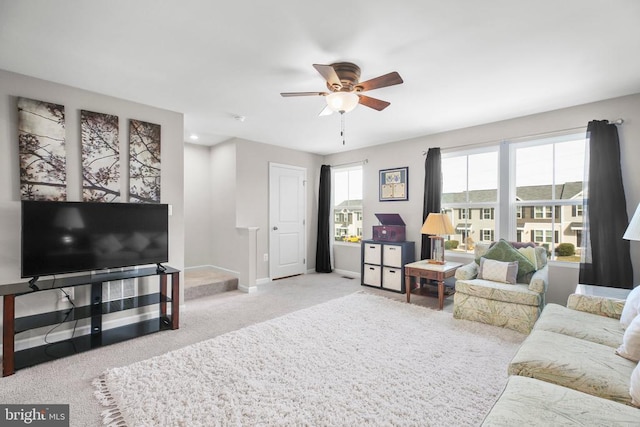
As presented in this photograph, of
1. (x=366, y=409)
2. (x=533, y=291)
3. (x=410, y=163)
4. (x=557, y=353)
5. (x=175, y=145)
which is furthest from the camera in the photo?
(x=410, y=163)

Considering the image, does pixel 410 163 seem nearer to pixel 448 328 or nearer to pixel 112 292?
pixel 448 328

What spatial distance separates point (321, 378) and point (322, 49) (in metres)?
2.45

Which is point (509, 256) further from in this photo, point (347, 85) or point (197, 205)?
point (197, 205)

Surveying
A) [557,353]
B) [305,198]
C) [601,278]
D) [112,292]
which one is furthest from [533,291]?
[112,292]

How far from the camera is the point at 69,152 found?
2881 millimetres

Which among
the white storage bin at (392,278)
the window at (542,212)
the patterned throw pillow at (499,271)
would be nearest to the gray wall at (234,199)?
the white storage bin at (392,278)

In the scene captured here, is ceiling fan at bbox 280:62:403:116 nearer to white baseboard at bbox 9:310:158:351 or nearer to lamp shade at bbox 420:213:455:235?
lamp shade at bbox 420:213:455:235

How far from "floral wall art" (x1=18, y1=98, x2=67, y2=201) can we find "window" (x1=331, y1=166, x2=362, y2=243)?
169 inches

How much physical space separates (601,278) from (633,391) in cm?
245

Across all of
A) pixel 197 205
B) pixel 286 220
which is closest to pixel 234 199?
pixel 197 205

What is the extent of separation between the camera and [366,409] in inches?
71.9

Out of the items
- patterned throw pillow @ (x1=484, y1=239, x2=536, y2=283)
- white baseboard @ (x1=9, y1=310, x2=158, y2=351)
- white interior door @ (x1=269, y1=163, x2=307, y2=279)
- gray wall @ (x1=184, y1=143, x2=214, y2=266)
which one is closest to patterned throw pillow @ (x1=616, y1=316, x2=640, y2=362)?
patterned throw pillow @ (x1=484, y1=239, x2=536, y2=283)

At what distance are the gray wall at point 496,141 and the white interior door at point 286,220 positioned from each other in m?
0.81

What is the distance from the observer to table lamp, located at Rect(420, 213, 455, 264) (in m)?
3.95
